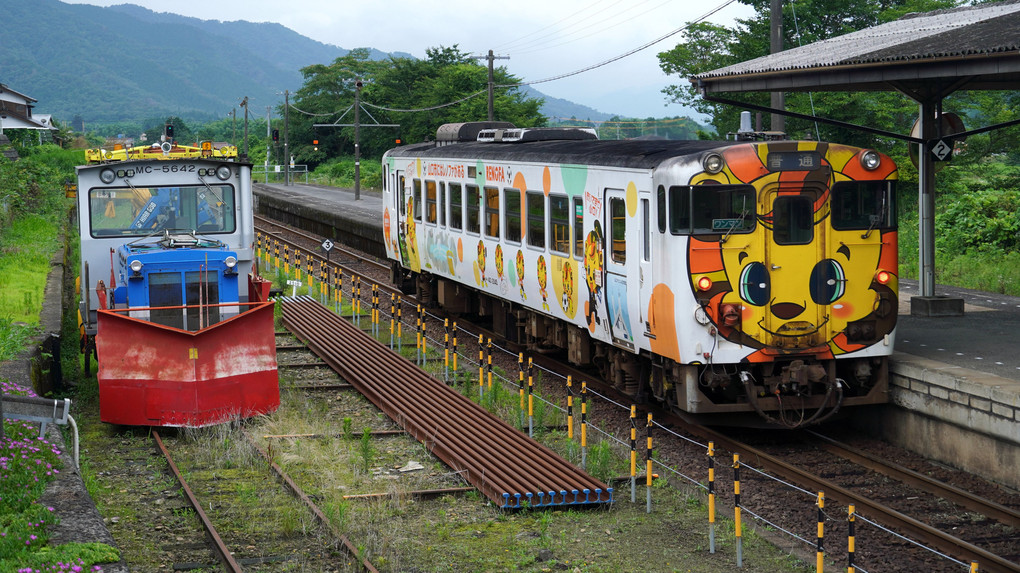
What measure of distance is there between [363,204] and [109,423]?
32.0m

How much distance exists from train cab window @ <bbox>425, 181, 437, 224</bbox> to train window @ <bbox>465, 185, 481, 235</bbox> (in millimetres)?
2154

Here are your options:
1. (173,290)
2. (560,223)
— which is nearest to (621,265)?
(560,223)

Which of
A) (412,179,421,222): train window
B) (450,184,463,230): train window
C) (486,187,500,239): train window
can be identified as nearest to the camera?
(486,187,500,239): train window

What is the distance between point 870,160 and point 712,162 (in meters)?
1.81

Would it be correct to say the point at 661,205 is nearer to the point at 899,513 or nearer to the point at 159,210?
the point at 899,513

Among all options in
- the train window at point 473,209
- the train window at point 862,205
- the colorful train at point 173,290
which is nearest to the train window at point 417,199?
the train window at point 473,209

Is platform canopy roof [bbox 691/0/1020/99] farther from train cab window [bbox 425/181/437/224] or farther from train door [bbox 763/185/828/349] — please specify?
train cab window [bbox 425/181/437/224]

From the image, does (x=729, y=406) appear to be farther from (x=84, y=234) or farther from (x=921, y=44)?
(x=84, y=234)

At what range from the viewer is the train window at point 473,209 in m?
18.5

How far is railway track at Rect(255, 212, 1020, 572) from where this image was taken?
29.5 feet

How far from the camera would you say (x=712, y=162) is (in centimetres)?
1184

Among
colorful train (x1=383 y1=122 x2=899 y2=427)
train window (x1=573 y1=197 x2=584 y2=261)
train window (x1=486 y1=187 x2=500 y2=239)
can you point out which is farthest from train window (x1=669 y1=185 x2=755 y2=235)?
train window (x1=486 y1=187 x2=500 y2=239)

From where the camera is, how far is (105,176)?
46.9 feet

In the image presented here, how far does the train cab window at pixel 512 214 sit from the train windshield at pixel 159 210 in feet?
13.6
